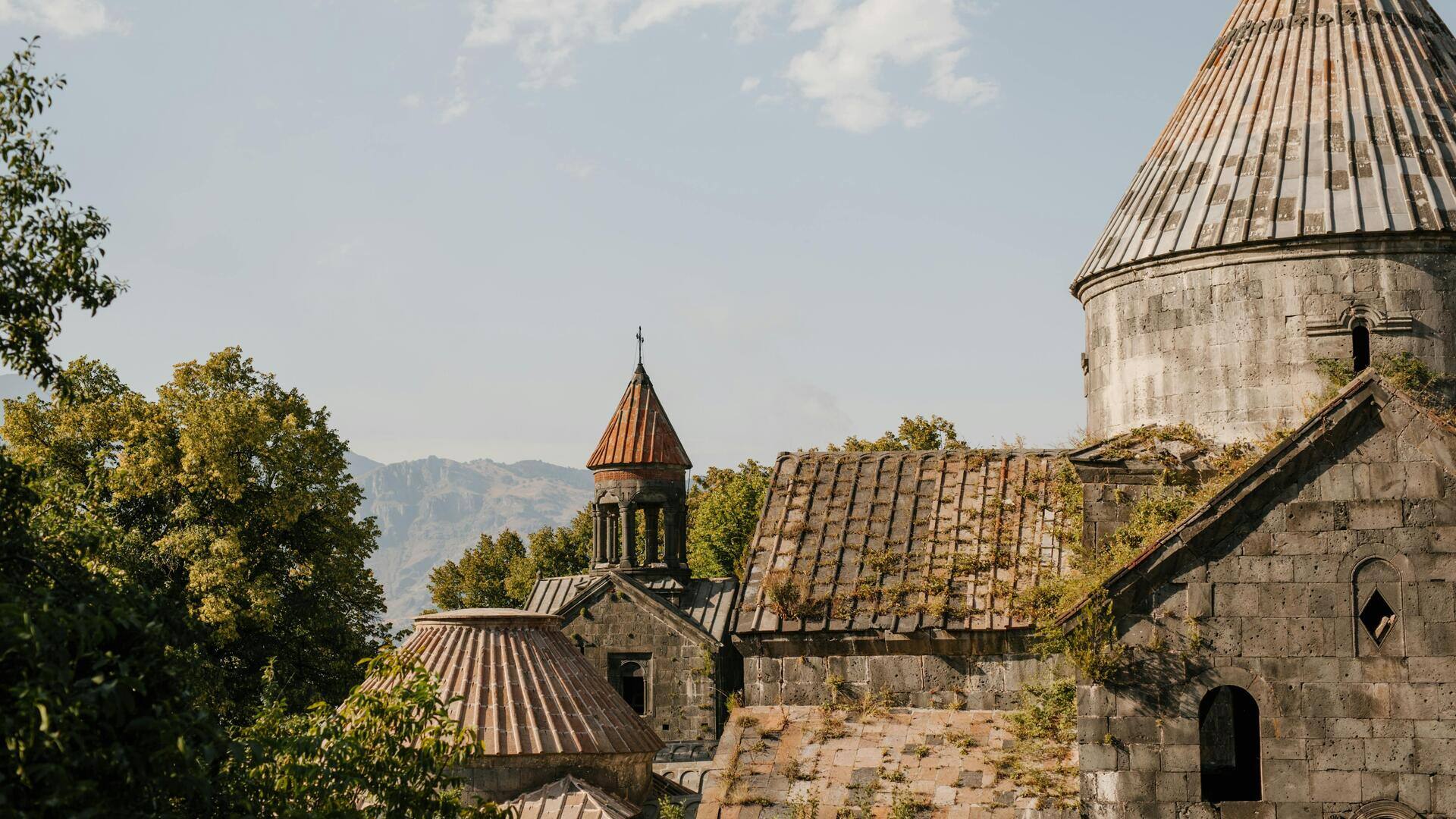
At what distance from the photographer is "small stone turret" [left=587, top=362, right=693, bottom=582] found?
3183 cm

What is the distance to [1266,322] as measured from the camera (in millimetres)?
12445

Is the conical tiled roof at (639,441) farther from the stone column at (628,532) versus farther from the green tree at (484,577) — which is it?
the green tree at (484,577)

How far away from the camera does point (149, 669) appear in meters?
5.98

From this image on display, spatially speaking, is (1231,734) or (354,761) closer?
(354,761)

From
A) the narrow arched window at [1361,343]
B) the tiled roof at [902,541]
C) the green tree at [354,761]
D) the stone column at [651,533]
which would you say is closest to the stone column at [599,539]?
the stone column at [651,533]

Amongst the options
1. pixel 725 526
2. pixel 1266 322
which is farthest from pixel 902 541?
pixel 725 526

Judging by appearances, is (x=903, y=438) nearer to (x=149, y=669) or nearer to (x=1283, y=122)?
(x=1283, y=122)

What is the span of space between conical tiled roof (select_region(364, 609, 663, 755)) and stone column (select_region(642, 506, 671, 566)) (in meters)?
17.2

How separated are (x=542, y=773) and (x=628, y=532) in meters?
18.3

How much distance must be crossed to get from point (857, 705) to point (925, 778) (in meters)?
1.23

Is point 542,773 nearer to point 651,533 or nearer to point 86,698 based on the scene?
point 86,698

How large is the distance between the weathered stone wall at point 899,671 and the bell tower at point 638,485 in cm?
1854

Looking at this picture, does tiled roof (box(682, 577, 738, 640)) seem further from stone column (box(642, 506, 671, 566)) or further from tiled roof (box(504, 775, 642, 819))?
tiled roof (box(504, 775, 642, 819))

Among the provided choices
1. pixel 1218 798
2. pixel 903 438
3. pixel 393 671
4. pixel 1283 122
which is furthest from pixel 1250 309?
pixel 903 438
